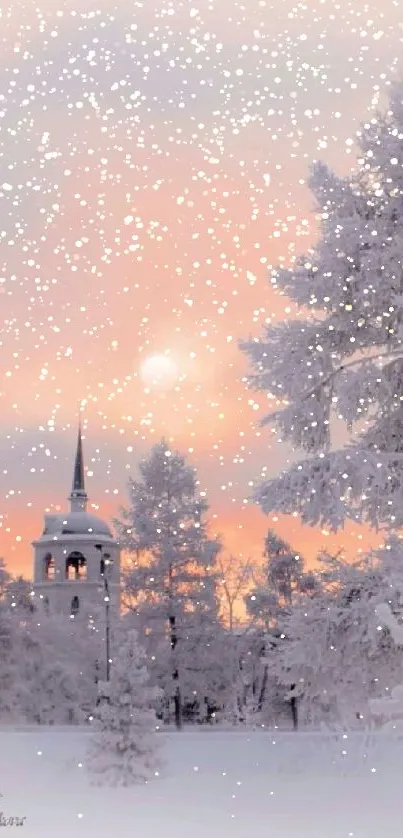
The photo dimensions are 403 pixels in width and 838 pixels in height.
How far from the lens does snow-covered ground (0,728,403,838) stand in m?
13.1

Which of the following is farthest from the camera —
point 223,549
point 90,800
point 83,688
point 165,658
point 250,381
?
point 83,688

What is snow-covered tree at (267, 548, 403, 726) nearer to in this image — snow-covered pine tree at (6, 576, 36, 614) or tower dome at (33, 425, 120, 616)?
snow-covered pine tree at (6, 576, 36, 614)

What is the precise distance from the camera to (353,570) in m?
9.76

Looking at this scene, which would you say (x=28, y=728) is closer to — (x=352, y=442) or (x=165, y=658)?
(x=165, y=658)

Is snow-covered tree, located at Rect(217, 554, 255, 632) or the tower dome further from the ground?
the tower dome

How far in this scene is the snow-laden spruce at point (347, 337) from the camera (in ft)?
31.2

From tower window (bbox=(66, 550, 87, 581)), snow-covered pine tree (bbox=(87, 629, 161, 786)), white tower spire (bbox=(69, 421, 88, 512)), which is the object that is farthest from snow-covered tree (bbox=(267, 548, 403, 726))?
white tower spire (bbox=(69, 421, 88, 512))

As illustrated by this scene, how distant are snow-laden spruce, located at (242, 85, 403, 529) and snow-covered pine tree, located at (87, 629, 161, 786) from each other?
9690mm

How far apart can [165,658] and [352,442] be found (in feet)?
70.0

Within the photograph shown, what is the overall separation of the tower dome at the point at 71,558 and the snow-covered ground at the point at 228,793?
50731 mm

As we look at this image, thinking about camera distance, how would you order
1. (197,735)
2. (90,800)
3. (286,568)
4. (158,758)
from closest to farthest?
(90,800) < (158,758) < (197,735) < (286,568)

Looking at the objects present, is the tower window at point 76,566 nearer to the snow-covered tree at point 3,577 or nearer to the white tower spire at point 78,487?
the white tower spire at point 78,487

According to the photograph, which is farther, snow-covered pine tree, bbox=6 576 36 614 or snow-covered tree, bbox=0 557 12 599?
snow-covered pine tree, bbox=6 576 36 614

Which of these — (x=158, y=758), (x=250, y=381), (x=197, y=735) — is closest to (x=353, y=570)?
(x=250, y=381)
